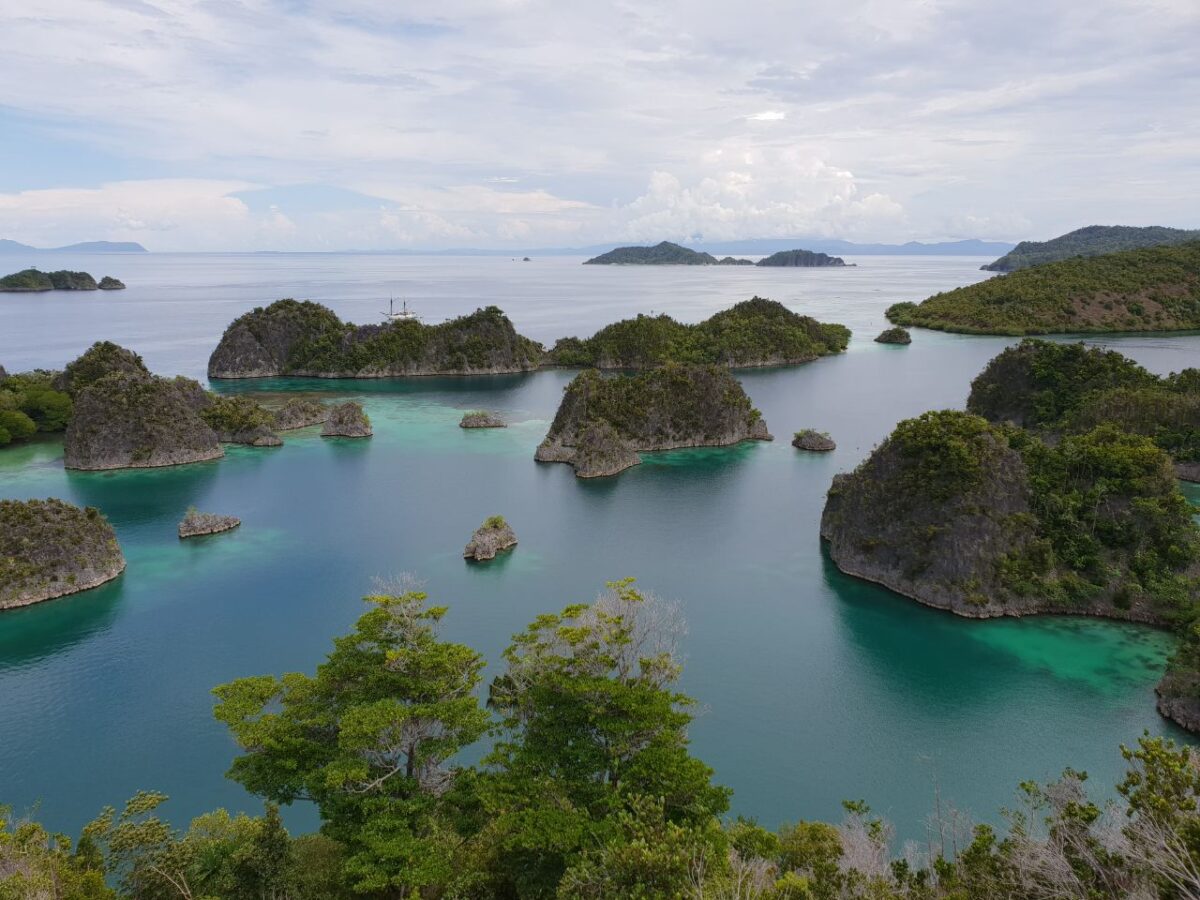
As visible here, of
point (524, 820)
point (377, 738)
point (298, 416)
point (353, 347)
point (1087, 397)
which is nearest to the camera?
point (524, 820)

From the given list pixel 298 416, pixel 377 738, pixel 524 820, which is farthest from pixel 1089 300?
pixel 377 738

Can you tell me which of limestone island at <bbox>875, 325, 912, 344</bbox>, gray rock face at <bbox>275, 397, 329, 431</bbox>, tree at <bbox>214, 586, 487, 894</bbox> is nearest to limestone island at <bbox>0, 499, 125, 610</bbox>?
tree at <bbox>214, 586, 487, 894</bbox>

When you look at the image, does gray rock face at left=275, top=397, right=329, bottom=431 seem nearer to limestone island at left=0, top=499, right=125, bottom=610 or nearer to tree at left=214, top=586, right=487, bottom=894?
A: limestone island at left=0, top=499, right=125, bottom=610

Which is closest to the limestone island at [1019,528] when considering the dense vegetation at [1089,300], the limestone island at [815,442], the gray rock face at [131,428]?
the limestone island at [815,442]

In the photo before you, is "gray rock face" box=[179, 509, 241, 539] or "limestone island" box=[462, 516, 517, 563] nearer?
"limestone island" box=[462, 516, 517, 563]

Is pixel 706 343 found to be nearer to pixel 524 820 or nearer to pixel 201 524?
pixel 201 524

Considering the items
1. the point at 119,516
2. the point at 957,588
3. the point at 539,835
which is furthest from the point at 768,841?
the point at 119,516
